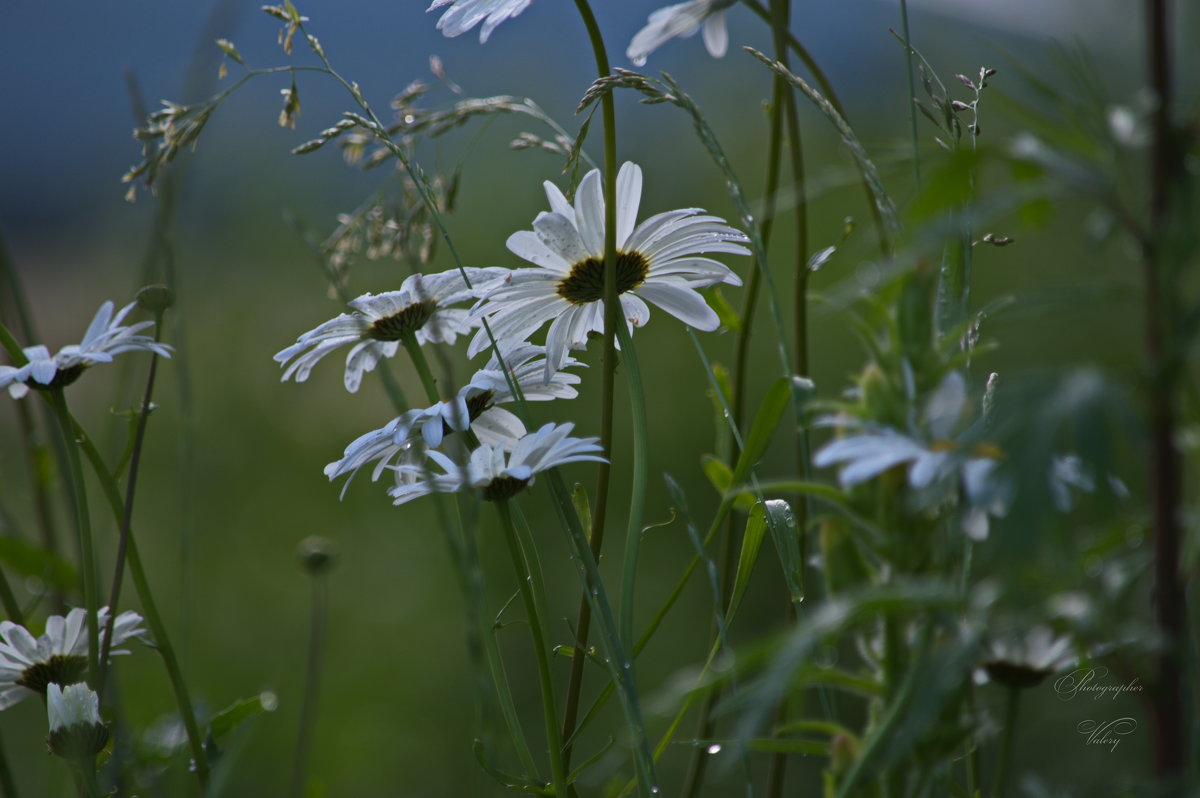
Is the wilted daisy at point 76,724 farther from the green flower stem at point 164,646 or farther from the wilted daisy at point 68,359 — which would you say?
the wilted daisy at point 68,359

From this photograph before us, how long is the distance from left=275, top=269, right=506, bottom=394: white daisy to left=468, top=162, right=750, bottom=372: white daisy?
2 cm

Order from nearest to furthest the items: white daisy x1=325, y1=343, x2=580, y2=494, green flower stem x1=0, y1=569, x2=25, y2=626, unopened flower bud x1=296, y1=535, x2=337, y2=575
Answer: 1. white daisy x1=325, y1=343, x2=580, y2=494
2. green flower stem x1=0, y1=569, x2=25, y2=626
3. unopened flower bud x1=296, y1=535, x2=337, y2=575

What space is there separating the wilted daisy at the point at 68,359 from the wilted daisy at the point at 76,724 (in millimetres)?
146

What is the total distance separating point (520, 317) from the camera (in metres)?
0.50

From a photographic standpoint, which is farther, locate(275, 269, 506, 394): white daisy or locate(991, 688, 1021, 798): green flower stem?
locate(275, 269, 506, 394): white daisy

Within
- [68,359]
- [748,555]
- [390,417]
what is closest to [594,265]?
[748,555]

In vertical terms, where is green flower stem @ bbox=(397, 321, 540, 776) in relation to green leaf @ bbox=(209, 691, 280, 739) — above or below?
above

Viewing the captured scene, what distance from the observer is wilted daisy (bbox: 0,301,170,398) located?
48cm

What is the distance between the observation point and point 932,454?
0.78ft

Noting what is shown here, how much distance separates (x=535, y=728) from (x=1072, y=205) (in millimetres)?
1352

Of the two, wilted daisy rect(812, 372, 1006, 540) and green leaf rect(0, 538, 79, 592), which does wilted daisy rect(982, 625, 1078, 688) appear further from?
green leaf rect(0, 538, 79, 592)

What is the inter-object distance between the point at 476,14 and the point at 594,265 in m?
0.13

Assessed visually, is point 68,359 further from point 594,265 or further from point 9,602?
point 594,265

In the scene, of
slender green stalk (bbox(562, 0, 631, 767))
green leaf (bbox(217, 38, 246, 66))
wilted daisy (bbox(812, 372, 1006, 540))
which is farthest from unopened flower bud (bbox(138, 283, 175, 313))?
wilted daisy (bbox(812, 372, 1006, 540))
